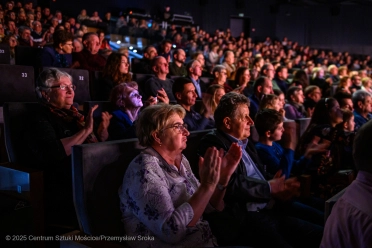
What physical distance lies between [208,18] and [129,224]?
1284 cm

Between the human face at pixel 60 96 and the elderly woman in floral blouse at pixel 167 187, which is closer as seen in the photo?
the elderly woman in floral blouse at pixel 167 187

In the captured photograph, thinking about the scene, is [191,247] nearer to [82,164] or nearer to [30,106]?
[82,164]

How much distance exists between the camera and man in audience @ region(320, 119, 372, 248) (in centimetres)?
82

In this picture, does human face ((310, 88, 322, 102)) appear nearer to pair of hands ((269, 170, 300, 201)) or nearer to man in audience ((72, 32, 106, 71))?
man in audience ((72, 32, 106, 71))

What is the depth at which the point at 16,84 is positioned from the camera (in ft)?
8.84

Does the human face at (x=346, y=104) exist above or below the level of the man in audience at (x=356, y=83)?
below

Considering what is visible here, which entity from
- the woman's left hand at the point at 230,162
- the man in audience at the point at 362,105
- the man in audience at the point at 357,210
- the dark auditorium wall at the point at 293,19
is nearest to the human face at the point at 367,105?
the man in audience at the point at 362,105

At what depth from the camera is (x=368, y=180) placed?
0.85 m

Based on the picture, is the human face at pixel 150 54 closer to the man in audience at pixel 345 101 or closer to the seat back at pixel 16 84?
the seat back at pixel 16 84

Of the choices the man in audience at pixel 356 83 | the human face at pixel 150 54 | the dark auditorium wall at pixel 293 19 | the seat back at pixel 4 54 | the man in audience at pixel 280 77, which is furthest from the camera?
the dark auditorium wall at pixel 293 19

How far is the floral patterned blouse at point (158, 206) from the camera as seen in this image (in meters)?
1.08

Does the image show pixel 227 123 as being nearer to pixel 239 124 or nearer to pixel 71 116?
pixel 239 124

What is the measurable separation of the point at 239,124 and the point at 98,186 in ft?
2.28

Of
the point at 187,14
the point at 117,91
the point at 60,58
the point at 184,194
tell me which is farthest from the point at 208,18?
the point at 184,194
